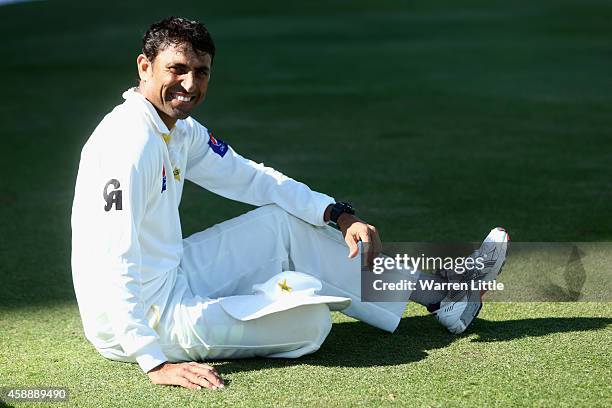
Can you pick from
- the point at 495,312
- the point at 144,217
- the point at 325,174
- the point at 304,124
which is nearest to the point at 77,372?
the point at 144,217

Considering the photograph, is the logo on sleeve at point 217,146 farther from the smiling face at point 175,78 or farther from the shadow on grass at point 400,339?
the shadow on grass at point 400,339

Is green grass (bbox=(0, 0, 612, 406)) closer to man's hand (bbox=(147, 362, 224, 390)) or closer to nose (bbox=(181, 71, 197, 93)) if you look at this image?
man's hand (bbox=(147, 362, 224, 390))

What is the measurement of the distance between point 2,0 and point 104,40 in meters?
4.22

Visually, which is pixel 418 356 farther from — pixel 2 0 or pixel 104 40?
pixel 2 0

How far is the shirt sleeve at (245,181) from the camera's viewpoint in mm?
3209

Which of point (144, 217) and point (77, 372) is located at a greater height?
point (144, 217)

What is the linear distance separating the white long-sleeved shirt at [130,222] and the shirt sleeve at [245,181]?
0.01 m

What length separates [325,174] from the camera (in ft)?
17.9

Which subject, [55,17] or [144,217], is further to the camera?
[55,17]

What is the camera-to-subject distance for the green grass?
2.87 meters

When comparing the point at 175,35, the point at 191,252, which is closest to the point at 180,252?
the point at 191,252

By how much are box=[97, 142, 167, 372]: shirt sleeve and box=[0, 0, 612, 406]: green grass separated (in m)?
0.13

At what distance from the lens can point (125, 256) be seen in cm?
274

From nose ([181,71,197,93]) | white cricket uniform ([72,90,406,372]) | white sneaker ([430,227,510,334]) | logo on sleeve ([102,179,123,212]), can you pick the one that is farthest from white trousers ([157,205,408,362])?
nose ([181,71,197,93])
